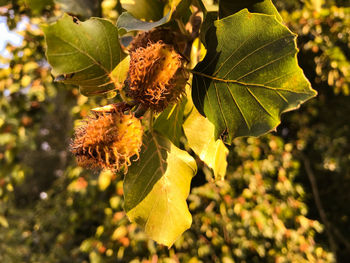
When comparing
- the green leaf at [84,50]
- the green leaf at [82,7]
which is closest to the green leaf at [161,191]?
the green leaf at [84,50]

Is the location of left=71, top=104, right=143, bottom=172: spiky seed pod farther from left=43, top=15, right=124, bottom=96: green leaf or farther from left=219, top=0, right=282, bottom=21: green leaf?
left=219, top=0, right=282, bottom=21: green leaf

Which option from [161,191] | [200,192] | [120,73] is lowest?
[200,192]

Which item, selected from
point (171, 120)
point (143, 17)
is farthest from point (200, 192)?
point (143, 17)

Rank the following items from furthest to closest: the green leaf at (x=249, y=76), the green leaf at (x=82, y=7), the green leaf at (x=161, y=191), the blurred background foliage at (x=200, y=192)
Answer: the blurred background foliage at (x=200, y=192) → the green leaf at (x=82, y=7) → the green leaf at (x=161, y=191) → the green leaf at (x=249, y=76)

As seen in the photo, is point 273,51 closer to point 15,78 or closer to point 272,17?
point 272,17

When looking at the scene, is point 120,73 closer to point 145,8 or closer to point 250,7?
point 145,8

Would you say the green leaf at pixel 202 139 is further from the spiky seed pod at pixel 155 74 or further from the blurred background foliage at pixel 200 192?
the blurred background foliage at pixel 200 192
